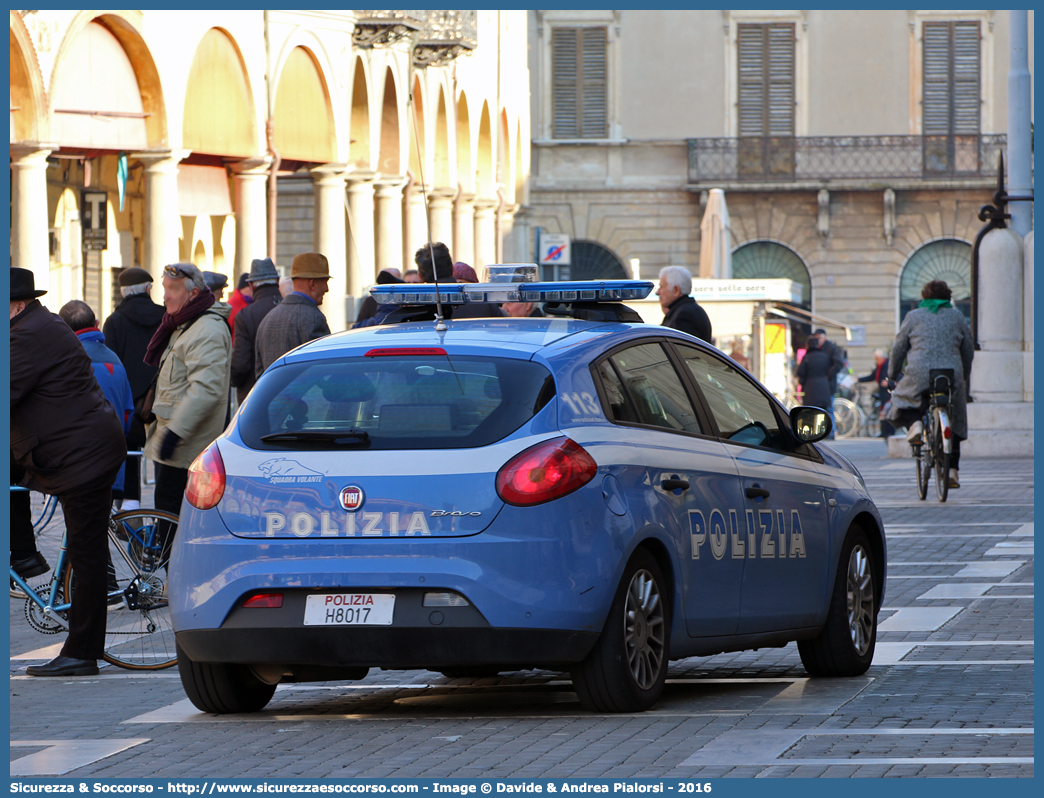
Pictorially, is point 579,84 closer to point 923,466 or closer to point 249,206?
point 249,206

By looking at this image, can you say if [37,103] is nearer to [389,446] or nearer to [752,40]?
[389,446]

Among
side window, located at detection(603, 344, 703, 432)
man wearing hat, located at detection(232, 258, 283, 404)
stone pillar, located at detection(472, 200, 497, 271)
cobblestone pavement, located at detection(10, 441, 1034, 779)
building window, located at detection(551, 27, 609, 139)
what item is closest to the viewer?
cobblestone pavement, located at detection(10, 441, 1034, 779)

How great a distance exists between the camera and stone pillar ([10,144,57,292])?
22.8 metres

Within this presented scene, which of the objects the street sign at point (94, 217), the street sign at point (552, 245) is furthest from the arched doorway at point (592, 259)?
the street sign at point (94, 217)

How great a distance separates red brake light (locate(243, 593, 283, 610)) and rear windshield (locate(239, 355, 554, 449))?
21.8 inches

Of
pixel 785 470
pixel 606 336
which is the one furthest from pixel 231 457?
pixel 785 470

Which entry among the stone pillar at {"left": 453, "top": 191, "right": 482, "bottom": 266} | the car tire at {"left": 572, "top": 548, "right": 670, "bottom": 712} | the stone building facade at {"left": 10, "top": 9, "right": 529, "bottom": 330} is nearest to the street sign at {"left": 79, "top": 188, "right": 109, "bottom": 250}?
the stone building facade at {"left": 10, "top": 9, "right": 529, "bottom": 330}

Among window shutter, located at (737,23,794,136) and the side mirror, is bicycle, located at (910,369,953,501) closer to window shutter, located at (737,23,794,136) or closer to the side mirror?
the side mirror

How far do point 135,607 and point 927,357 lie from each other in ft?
35.7

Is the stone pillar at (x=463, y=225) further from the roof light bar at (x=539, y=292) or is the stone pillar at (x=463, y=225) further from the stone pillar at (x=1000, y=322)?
the roof light bar at (x=539, y=292)

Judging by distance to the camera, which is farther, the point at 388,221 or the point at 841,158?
the point at 841,158

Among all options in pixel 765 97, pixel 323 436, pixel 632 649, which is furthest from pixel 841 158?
pixel 323 436

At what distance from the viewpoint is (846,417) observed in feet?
125
